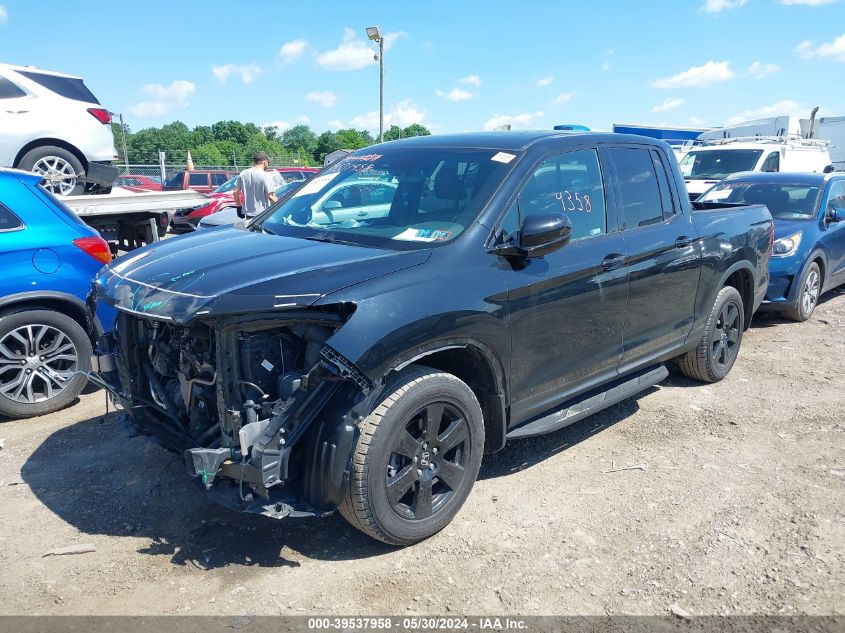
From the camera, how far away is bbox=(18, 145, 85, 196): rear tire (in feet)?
25.8

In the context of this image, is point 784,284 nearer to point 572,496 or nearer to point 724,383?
point 724,383

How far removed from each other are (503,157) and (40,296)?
3.40m

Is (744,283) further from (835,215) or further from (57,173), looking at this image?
(57,173)

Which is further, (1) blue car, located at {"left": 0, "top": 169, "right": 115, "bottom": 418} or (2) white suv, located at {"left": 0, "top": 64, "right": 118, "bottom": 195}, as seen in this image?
(2) white suv, located at {"left": 0, "top": 64, "right": 118, "bottom": 195}

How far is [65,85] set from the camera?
828cm

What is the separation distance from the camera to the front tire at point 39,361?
477 cm

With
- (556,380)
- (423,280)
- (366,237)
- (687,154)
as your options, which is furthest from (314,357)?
(687,154)

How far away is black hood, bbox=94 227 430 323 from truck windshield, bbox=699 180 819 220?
633 cm

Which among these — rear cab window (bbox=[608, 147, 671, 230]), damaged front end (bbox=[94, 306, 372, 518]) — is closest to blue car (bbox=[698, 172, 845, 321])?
rear cab window (bbox=[608, 147, 671, 230])

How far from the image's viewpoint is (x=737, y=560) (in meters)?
3.27

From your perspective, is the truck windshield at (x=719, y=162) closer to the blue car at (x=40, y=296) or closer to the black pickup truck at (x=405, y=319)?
the black pickup truck at (x=405, y=319)

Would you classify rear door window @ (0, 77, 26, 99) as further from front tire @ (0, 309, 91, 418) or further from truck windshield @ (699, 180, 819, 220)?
truck windshield @ (699, 180, 819, 220)

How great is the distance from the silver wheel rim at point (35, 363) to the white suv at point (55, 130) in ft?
12.6

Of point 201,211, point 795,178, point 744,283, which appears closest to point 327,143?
point 201,211
